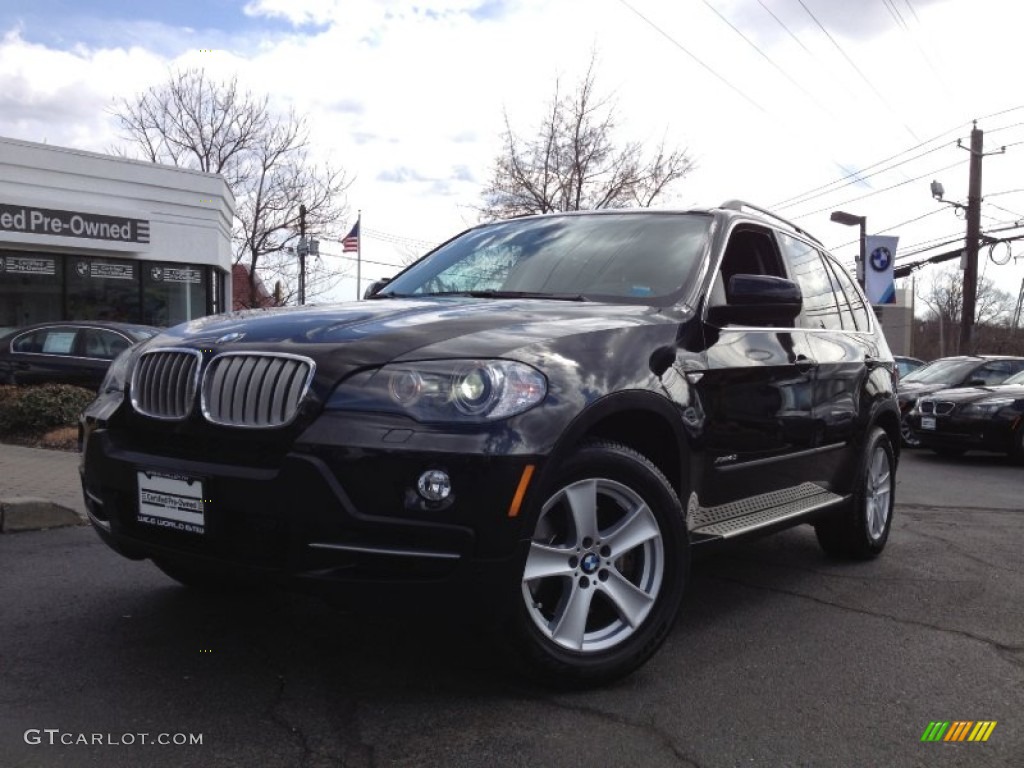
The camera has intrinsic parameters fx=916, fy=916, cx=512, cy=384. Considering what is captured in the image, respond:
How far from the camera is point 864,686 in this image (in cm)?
334

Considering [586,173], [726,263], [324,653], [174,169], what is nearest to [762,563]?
[726,263]

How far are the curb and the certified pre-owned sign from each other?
13978 millimetres

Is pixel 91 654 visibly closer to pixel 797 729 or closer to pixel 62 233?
pixel 797 729

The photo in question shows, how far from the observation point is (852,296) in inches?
223

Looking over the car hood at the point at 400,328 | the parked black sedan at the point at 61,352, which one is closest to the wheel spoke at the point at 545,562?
the car hood at the point at 400,328

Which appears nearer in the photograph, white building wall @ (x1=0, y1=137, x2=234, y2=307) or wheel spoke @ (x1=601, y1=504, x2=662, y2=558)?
wheel spoke @ (x1=601, y1=504, x2=662, y2=558)

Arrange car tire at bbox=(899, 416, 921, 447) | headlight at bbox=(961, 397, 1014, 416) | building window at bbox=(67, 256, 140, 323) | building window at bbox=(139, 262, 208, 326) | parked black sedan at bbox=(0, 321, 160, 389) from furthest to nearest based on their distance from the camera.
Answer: building window at bbox=(139, 262, 208, 326) → building window at bbox=(67, 256, 140, 323) → car tire at bbox=(899, 416, 921, 447) → headlight at bbox=(961, 397, 1014, 416) → parked black sedan at bbox=(0, 321, 160, 389)

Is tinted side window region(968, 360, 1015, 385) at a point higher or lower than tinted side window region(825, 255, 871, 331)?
lower

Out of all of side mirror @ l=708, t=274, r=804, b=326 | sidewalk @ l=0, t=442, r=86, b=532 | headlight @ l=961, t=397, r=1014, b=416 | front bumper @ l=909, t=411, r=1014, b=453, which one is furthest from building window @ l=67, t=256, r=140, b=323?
side mirror @ l=708, t=274, r=804, b=326

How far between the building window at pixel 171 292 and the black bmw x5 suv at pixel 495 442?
17839 millimetres

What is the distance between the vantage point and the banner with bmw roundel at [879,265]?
2269 cm

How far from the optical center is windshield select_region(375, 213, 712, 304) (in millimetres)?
3971

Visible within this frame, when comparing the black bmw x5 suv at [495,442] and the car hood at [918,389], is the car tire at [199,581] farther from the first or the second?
the car hood at [918,389]

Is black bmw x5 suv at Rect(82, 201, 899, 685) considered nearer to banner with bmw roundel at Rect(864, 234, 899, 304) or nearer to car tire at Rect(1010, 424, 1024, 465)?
car tire at Rect(1010, 424, 1024, 465)
